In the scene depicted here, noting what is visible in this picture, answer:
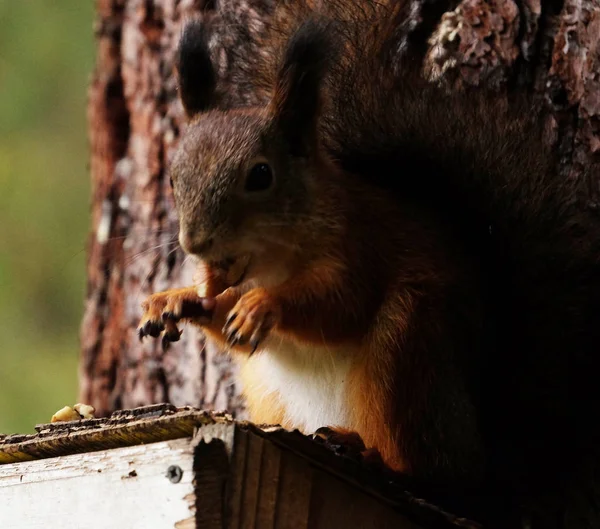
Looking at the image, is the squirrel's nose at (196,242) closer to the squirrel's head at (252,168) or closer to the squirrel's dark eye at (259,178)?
the squirrel's head at (252,168)

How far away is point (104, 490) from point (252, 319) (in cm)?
39

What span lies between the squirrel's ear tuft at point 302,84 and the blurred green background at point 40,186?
228 cm

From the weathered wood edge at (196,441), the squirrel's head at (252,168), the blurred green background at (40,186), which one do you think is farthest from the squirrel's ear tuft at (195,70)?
the blurred green background at (40,186)

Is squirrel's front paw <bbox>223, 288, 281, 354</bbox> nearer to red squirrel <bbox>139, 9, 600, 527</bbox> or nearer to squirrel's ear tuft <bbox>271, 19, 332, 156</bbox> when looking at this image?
red squirrel <bbox>139, 9, 600, 527</bbox>

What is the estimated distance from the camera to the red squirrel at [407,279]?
153 centimetres

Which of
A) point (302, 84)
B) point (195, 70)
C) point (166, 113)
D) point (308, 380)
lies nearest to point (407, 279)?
point (308, 380)

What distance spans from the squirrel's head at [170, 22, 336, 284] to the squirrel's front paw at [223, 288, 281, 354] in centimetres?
7

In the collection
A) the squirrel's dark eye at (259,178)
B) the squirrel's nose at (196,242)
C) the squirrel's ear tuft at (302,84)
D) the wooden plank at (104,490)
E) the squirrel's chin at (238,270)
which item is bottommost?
the wooden plank at (104,490)

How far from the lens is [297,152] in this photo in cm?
172

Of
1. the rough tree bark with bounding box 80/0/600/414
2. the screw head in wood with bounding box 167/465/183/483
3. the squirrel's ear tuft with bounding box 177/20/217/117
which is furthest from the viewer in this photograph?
the rough tree bark with bounding box 80/0/600/414

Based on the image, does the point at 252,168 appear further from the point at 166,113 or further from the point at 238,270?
the point at 166,113

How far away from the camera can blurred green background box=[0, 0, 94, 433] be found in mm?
3883

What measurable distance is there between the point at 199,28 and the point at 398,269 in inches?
22.3

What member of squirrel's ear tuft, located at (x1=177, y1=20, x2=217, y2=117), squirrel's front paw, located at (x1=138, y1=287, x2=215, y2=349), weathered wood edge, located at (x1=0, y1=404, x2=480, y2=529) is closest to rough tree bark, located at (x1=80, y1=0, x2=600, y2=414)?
squirrel's ear tuft, located at (x1=177, y1=20, x2=217, y2=117)
